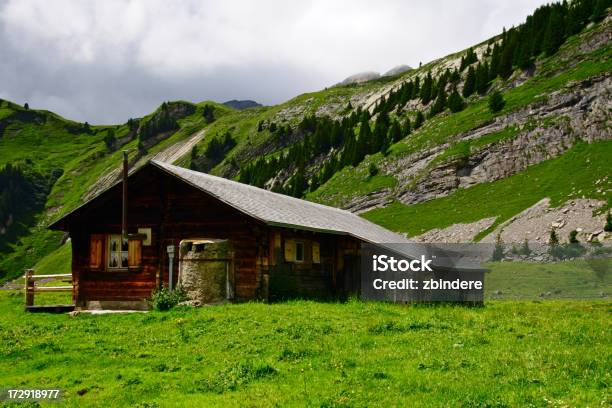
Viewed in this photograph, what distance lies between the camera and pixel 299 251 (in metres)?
30.4

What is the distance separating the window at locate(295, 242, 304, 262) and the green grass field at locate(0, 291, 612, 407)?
7633 mm

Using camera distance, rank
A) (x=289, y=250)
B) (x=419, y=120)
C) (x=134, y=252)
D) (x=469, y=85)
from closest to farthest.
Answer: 1. (x=289, y=250)
2. (x=134, y=252)
3. (x=469, y=85)
4. (x=419, y=120)

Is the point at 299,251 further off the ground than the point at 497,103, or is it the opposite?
the point at 497,103

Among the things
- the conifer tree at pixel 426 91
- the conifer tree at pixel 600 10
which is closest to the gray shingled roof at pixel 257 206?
the conifer tree at pixel 600 10

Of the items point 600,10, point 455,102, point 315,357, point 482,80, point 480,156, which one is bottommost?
point 315,357

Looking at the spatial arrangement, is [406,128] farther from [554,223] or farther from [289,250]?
[289,250]

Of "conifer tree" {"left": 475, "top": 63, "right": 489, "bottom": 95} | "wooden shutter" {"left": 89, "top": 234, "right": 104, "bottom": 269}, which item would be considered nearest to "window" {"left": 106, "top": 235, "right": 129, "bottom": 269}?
"wooden shutter" {"left": 89, "top": 234, "right": 104, "bottom": 269}

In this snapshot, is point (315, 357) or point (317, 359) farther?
point (315, 357)

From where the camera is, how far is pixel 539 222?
63.5m

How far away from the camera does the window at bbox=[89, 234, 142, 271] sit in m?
29.3

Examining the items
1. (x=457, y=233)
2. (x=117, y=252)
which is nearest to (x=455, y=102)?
(x=457, y=233)

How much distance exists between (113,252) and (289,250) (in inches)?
358

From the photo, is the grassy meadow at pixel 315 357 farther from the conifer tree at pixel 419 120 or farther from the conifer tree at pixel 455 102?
the conifer tree at pixel 419 120

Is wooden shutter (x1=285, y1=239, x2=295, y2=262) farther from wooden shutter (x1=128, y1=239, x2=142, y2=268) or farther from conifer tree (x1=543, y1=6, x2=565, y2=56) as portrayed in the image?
conifer tree (x1=543, y1=6, x2=565, y2=56)
